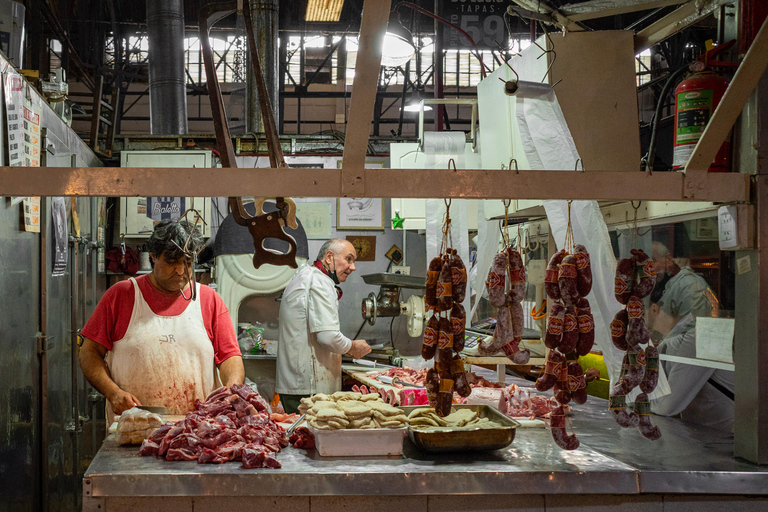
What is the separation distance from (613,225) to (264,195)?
2.56 metres

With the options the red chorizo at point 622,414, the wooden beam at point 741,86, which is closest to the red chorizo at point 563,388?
the red chorizo at point 622,414

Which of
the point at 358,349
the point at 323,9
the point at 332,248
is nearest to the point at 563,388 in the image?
the point at 358,349

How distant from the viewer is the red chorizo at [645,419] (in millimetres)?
2658

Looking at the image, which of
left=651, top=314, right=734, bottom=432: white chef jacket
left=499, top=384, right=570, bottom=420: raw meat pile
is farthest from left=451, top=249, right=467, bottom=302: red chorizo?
left=651, top=314, right=734, bottom=432: white chef jacket

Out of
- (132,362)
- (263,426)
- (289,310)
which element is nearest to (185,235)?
(132,362)

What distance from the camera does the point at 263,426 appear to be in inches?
114

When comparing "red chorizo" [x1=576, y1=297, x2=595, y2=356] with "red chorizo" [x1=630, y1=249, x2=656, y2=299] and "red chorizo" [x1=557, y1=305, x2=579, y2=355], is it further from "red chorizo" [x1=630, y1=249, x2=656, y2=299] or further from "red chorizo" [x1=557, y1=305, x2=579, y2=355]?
"red chorizo" [x1=630, y1=249, x2=656, y2=299]

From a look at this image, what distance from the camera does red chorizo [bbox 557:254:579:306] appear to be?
2.59 metres

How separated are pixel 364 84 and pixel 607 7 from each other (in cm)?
142

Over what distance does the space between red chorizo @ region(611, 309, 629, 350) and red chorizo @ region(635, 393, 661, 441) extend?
0.22 metres

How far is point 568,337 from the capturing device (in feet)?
8.50

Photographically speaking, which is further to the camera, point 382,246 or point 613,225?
point 382,246

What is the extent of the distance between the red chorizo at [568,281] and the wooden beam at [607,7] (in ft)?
3.75

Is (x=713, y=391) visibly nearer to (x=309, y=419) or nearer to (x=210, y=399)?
(x=309, y=419)
